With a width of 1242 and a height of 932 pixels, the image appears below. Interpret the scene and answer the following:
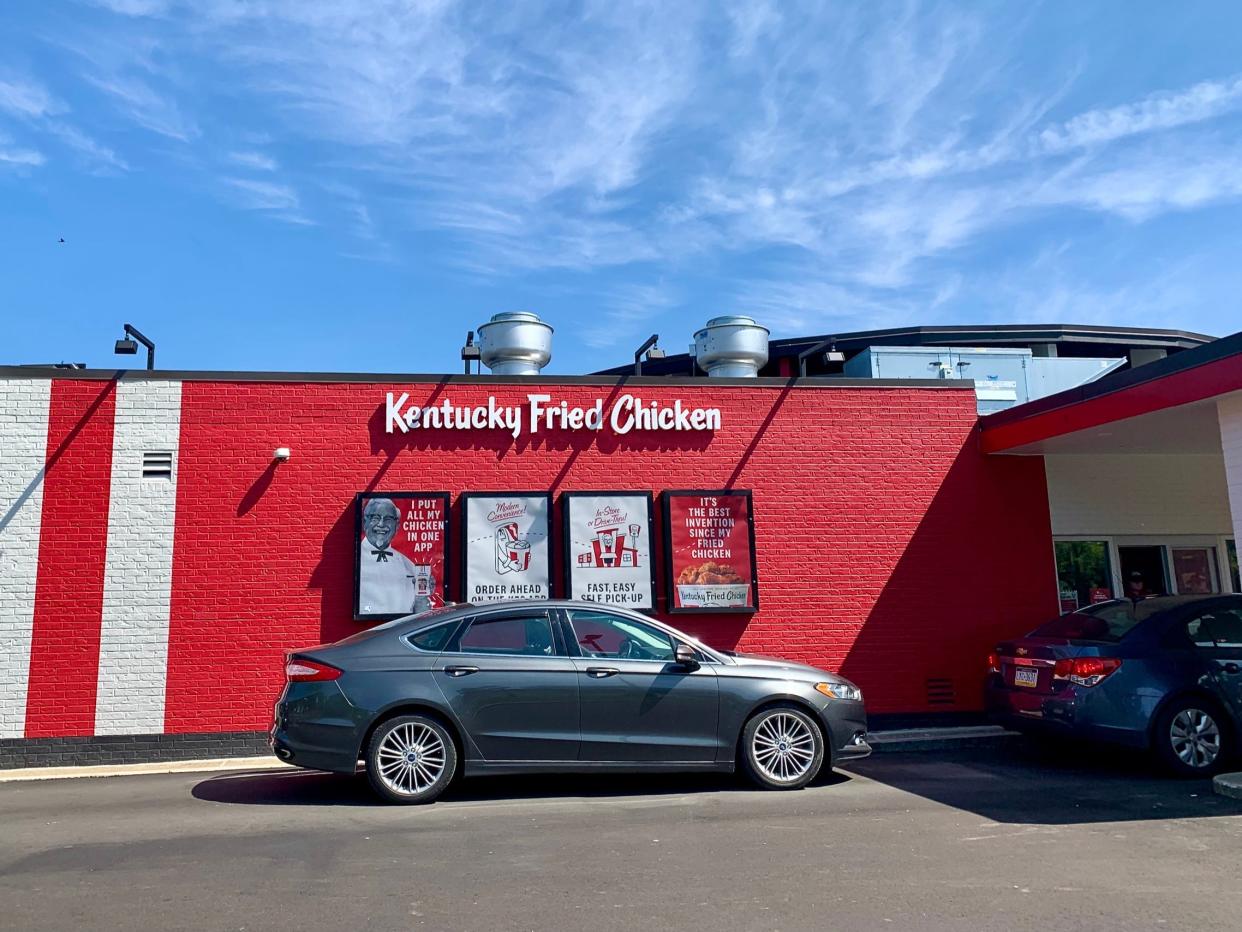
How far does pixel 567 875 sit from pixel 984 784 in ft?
14.2

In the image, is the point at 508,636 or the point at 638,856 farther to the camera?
the point at 508,636

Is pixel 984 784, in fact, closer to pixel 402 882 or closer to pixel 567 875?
pixel 567 875

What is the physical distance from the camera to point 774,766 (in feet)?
26.2

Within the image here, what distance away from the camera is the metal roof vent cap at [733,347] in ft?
42.0

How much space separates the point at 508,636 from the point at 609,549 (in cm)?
356

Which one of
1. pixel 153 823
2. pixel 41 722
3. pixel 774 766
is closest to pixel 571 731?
pixel 774 766

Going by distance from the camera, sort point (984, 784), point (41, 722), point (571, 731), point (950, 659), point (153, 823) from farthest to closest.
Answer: point (950, 659)
point (41, 722)
point (984, 784)
point (571, 731)
point (153, 823)

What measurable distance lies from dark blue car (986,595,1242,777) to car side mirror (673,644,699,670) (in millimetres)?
3347

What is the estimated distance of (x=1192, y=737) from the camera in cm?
854

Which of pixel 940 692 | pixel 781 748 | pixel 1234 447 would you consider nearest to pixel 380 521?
pixel 781 748

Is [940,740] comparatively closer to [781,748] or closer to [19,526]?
[781,748]

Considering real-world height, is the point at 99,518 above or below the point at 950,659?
above

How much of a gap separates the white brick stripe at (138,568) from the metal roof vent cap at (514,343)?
362 centimetres

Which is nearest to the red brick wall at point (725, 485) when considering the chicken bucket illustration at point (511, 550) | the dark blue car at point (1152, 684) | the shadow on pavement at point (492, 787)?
the chicken bucket illustration at point (511, 550)
